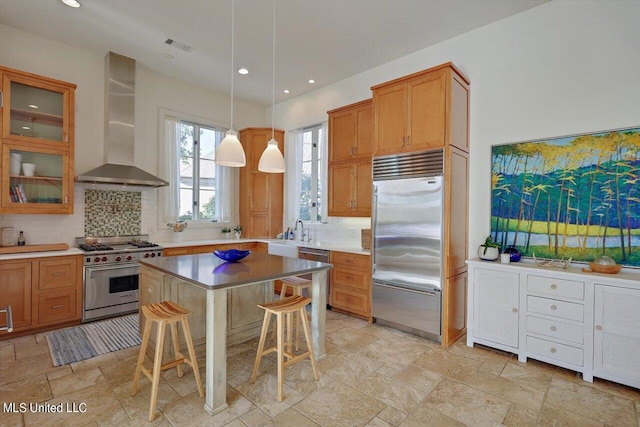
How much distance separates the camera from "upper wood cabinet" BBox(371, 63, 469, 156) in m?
3.34

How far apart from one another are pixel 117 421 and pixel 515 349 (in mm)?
3308

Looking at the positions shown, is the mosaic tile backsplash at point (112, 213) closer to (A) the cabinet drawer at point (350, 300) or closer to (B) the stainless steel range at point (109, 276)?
(B) the stainless steel range at point (109, 276)

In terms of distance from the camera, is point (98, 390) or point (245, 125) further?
point (245, 125)

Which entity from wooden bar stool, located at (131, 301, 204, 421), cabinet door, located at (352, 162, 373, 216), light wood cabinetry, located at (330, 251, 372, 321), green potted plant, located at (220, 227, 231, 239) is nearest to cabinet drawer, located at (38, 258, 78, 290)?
wooden bar stool, located at (131, 301, 204, 421)

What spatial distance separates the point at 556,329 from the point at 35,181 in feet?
18.6

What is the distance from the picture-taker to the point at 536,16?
329 centimetres

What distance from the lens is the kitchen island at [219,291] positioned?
87.4 inches

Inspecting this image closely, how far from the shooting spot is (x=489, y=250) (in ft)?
10.8

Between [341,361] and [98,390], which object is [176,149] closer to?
[98,390]

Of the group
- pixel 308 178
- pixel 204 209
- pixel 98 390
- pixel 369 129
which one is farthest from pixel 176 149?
pixel 98 390

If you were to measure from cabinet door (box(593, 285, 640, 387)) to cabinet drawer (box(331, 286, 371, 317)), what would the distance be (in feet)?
7.23

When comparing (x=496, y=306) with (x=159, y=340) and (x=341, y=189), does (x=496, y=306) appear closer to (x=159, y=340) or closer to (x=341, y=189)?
(x=341, y=189)

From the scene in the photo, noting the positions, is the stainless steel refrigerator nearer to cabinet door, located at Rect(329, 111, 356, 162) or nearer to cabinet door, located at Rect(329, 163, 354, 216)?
cabinet door, located at Rect(329, 163, 354, 216)

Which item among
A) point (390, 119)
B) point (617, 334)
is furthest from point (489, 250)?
point (390, 119)
